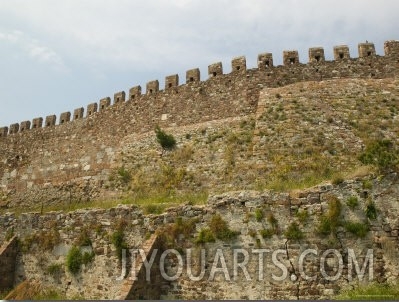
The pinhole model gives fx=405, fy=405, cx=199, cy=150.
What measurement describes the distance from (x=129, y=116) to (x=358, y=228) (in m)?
21.6

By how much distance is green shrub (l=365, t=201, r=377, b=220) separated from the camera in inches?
461

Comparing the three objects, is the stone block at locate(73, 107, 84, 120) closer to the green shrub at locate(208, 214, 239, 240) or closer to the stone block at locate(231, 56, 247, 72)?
the stone block at locate(231, 56, 247, 72)

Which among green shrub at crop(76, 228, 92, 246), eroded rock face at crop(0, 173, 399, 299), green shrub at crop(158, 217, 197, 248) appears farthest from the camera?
green shrub at crop(76, 228, 92, 246)

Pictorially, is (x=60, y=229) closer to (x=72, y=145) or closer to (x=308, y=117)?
(x=308, y=117)

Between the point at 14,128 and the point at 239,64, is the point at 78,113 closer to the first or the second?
the point at 14,128

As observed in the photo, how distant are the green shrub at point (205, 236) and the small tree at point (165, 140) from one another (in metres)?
13.3

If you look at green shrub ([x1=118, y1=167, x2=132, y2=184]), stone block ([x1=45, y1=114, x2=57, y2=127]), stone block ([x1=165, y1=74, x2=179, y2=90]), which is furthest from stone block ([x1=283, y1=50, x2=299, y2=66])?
A: stone block ([x1=45, y1=114, x2=57, y2=127])

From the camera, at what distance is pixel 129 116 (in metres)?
30.3

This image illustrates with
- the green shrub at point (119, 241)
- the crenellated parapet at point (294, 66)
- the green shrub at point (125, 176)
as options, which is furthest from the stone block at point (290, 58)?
the green shrub at point (119, 241)

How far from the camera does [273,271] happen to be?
12.0 m

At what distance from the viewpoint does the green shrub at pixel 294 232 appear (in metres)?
12.1

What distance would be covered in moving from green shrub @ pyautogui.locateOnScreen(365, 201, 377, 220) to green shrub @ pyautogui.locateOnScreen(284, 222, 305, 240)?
1952mm

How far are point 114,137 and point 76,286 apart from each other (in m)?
16.9

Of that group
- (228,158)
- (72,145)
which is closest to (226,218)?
(228,158)
